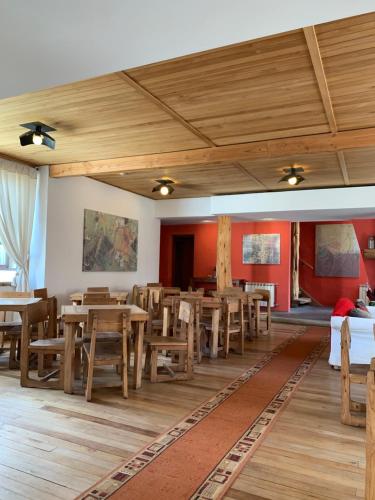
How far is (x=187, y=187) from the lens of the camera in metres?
7.77

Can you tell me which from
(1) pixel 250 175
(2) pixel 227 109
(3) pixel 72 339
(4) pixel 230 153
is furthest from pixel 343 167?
(3) pixel 72 339

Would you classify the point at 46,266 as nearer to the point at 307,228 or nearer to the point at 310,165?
the point at 310,165

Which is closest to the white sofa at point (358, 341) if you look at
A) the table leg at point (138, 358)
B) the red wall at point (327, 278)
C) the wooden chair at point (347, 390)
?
the wooden chair at point (347, 390)

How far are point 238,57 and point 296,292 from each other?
10.2 meters

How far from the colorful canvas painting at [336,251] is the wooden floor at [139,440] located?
333 inches

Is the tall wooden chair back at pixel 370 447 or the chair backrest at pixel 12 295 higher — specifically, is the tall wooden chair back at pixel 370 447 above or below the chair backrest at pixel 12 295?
below

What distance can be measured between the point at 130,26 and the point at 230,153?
3326mm

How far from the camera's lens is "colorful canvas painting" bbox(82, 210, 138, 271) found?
699 cm

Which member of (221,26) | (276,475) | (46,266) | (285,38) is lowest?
(276,475)

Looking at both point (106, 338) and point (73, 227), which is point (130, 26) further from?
point (73, 227)

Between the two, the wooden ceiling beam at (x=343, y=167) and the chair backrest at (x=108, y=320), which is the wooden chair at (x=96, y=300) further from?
the wooden ceiling beam at (x=343, y=167)

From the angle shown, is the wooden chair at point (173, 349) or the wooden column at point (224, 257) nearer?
the wooden chair at point (173, 349)

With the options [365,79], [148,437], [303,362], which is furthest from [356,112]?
[148,437]

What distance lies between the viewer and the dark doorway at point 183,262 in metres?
12.9
